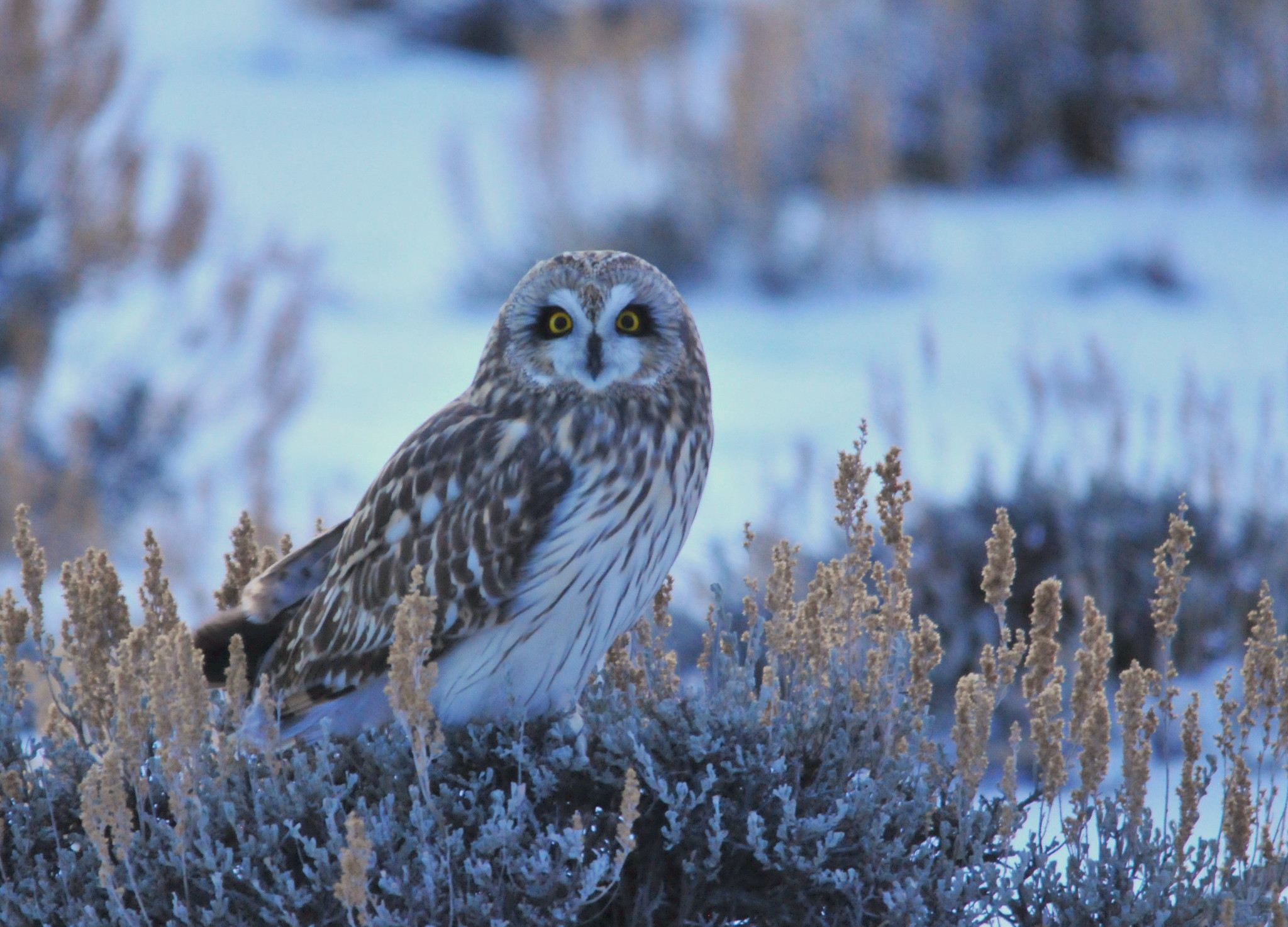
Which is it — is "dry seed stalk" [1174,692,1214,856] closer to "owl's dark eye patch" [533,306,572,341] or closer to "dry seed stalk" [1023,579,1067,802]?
"dry seed stalk" [1023,579,1067,802]

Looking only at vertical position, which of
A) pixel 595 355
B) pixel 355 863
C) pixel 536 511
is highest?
pixel 595 355

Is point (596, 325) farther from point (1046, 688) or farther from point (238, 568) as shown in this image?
point (1046, 688)

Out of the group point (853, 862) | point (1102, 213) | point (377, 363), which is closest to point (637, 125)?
point (377, 363)

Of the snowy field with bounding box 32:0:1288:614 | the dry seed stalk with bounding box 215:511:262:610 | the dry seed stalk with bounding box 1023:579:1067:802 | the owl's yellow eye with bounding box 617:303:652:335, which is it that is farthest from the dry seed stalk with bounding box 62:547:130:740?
the snowy field with bounding box 32:0:1288:614

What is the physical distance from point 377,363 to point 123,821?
23.6 feet

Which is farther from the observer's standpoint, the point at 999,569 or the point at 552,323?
the point at 552,323

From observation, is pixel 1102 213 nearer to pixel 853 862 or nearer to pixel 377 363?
pixel 377 363

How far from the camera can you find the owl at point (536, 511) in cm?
264

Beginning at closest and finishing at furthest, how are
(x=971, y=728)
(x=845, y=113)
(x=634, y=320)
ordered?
(x=971, y=728), (x=634, y=320), (x=845, y=113)

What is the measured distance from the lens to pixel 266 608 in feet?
9.60

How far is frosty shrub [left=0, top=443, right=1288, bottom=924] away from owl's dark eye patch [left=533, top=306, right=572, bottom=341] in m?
0.57

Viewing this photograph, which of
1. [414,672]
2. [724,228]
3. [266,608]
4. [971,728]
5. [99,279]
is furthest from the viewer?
[724,228]

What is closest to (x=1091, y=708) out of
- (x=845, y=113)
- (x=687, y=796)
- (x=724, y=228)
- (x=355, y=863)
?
(x=687, y=796)

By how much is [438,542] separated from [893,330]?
6.27m
